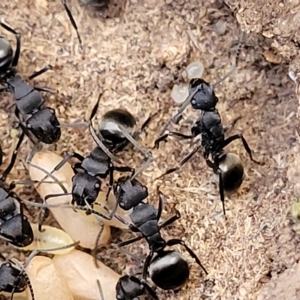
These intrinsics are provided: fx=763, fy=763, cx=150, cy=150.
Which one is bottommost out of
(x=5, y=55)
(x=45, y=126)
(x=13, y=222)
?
(x=13, y=222)

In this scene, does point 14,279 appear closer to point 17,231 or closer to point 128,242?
point 17,231

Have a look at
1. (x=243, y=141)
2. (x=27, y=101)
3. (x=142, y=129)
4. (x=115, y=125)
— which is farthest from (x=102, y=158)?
A: (x=243, y=141)

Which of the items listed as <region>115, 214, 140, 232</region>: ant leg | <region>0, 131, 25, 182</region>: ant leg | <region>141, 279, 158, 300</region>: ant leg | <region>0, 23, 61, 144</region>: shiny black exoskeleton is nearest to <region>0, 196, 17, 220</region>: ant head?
<region>0, 131, 25, 182</region>: ant leg

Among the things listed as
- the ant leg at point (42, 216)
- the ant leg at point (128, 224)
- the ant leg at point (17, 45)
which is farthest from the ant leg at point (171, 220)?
the ant leg at point (17, 45)

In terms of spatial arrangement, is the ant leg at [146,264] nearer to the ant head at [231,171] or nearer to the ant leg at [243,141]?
the ant head at [231,171]

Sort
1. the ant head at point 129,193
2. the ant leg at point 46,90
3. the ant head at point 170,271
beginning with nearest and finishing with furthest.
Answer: the ant head at point 170,271 → the ant head at point 129,193 → the ant leg at point 46,90

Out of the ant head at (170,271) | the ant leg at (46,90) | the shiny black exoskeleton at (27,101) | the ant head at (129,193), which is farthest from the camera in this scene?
the ant leg at (46,90)

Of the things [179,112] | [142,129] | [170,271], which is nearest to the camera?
[170,271]

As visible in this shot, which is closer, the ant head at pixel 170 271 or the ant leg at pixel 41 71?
the ant head at pixel 170 271
